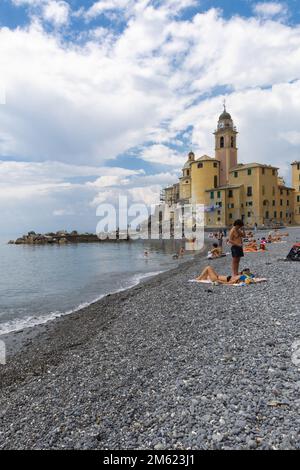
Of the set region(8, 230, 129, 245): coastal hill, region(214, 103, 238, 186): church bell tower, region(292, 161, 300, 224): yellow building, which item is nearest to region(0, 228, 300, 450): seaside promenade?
region(214, 103, 238, 186): church bell tower

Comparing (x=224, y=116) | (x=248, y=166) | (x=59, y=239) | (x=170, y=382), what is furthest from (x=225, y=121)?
(x=170, y=382)

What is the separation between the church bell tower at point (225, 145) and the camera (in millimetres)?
76500

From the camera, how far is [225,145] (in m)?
76.9

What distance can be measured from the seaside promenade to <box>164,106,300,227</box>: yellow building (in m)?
63.0

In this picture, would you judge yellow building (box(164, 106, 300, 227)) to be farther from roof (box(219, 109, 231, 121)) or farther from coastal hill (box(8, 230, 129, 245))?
coastal hill (box(8, 230, 129, 245))

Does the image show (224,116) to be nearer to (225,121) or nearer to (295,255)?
(225,121)

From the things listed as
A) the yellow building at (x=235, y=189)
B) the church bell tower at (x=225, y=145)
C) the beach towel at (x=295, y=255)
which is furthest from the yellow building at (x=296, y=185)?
the beach towel at (x=295, y=255)

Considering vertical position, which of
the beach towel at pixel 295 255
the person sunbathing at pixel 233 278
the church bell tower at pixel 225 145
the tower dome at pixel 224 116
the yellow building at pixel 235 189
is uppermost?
the tower dome at pixel 224 116

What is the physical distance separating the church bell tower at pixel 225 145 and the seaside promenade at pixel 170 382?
70.8 meters

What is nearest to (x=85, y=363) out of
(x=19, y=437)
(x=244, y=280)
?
(x=19, y=437)

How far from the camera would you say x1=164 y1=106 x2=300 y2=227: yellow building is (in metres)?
69.4

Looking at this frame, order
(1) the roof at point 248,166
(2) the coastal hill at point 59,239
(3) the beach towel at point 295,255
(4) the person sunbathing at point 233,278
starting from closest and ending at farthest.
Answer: (4) the person sunbathing at point 233,278 → (3) the beach towel at point 295,255 → (1) the roof at point 248,166 → (2) the coastal hill at point 59,239

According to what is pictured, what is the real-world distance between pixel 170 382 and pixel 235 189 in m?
70.1

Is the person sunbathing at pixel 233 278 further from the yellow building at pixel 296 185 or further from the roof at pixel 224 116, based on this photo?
the roof at pixel 224 116
